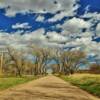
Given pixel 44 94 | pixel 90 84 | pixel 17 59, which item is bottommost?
pixel 44 94

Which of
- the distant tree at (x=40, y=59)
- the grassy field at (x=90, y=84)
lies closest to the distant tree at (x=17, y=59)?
the distant tree at (x=40, y=59)

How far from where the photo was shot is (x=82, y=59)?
110 meters

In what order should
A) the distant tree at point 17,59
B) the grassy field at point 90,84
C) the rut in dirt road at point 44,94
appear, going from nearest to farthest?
the rut in dirt road at point 44,94
the grassy field at point 90,84
the distant tree at point 17,59

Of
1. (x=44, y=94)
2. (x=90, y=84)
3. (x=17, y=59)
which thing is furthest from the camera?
(x=17, y=59)

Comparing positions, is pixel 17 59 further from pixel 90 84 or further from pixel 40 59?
pixel 90 84

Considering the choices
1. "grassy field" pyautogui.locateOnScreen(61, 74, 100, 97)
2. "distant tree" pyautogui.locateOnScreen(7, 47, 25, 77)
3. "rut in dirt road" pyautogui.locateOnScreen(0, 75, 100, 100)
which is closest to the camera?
"rut in dirt road" pyautogui.locateOnScreen(0, 75, 100, 100)

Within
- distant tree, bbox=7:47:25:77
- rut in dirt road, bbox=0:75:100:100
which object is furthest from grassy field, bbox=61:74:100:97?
distant tree, bbox=7:47:25:77

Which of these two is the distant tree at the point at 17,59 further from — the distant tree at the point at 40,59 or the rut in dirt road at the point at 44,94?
the rut in dirt road at the point at 44,94

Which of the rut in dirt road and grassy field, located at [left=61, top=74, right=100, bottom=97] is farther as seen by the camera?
grassy field, located at [left=61, top=74, right=100, bottom=97]

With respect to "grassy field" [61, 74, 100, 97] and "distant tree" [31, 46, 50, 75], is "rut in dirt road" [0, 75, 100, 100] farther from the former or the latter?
"distant tree" [31, 46, 50, 75]

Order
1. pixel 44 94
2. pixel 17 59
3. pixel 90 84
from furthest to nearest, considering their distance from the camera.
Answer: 1. pixel 17 59
2. pixel 90 84
3. pixel 44 94

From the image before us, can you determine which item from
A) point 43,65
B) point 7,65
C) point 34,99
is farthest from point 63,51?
point 34,99

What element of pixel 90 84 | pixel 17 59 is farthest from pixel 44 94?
pixel 17 59

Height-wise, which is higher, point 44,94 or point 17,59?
point 17,59
